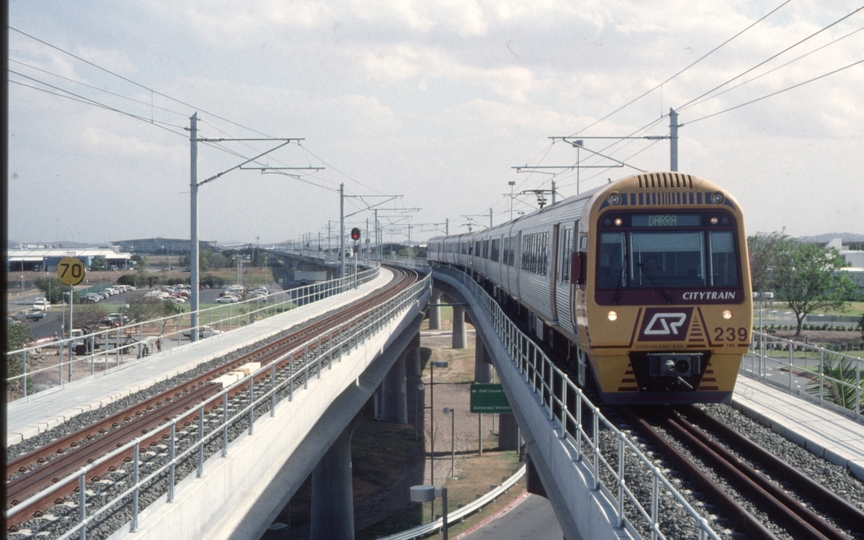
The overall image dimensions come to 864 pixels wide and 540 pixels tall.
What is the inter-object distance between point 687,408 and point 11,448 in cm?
1026

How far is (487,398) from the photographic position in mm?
31688

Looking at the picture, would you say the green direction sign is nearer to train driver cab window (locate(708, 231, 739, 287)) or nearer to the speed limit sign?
the speed limit sign

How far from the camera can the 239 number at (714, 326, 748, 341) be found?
12547mm

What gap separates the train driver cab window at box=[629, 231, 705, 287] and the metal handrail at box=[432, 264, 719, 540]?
2015 mm

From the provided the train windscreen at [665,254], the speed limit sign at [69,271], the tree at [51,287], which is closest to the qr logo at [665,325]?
the train windscreen at [665,254]

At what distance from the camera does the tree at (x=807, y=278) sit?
5672 centimetres

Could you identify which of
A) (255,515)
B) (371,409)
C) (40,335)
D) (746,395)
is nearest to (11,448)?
(255,515)

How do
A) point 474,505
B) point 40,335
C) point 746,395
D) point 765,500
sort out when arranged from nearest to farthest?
point 765,500, point 746,395, point 474,505, point 40,335

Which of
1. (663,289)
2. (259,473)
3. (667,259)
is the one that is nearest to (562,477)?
(663,289)

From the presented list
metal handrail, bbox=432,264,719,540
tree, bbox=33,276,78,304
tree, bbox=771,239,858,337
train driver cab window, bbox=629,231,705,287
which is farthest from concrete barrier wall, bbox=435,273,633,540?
tree, bbox=771,239,858,337

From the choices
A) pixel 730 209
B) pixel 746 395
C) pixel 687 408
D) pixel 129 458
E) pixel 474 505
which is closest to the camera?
pixel 129 458

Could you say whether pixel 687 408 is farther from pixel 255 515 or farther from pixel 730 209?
pixel 255 515

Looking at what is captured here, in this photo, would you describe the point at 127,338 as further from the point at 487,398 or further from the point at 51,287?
the point at 51,287

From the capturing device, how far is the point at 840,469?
1005 cm
